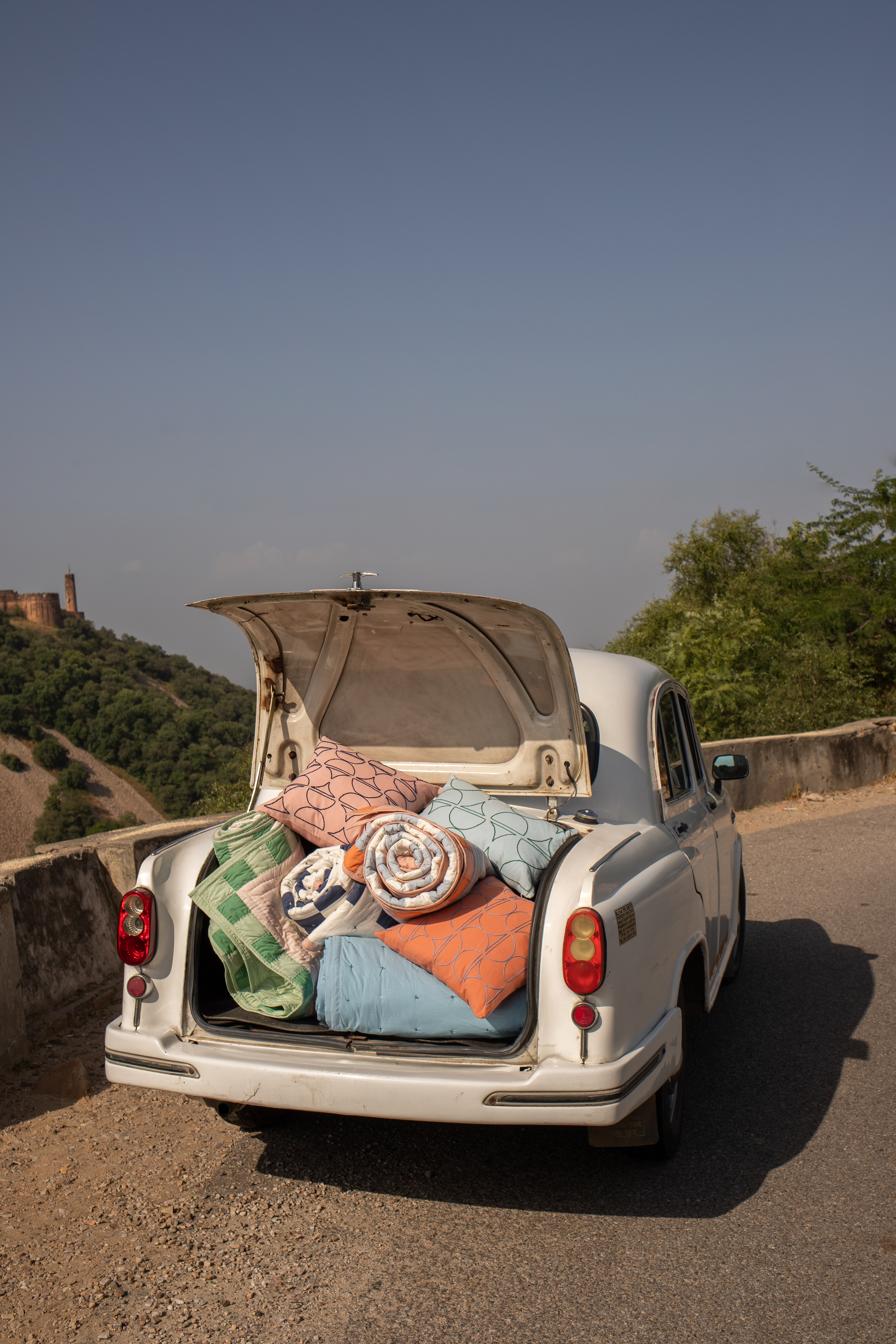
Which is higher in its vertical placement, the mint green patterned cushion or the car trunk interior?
the mint green patterned cushion

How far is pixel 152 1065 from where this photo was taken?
3.29 m

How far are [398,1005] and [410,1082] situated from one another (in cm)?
31

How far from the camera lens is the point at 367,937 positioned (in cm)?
353

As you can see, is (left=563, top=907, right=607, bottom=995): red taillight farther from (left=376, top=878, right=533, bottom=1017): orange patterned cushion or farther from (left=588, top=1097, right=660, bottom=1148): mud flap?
(left=588, top=1097, right=660, bottom=1148): mud flap

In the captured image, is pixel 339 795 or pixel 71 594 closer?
pixel 339 795

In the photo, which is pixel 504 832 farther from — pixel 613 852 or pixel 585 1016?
pixel 585 1016

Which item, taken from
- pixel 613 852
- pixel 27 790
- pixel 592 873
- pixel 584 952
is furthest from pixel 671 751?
pixel 27 790

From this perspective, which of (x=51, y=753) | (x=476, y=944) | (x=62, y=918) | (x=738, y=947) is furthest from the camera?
(x=51, y=753)

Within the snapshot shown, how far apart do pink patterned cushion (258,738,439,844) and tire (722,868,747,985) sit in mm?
2219

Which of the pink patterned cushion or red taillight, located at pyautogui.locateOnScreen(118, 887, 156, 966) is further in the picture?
the pink patterned cushion

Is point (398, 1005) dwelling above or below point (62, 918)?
below

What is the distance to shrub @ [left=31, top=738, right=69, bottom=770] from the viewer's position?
8094cm

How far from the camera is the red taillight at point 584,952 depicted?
302 centimetres

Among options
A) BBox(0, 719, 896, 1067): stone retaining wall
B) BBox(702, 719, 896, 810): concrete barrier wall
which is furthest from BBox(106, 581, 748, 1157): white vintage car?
BBox(702, 719, 896, 810): concrete barrier wall
